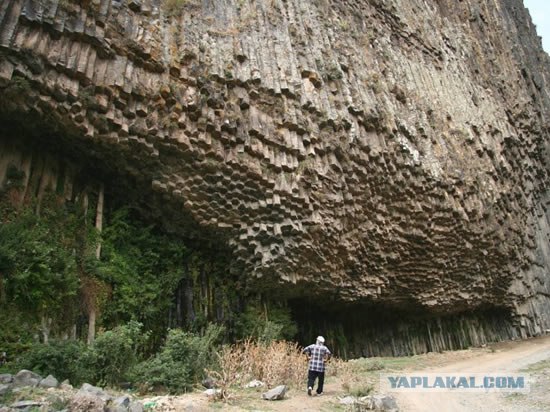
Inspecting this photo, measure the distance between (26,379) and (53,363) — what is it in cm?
96

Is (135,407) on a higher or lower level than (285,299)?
lower

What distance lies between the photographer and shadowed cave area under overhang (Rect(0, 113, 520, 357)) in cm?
1024

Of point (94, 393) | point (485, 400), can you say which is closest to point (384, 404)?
point (485, 400)

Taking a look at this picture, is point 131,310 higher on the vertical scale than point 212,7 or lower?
lower

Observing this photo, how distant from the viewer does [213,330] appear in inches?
433

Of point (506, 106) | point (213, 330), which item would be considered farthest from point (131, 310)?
point (506, 106)

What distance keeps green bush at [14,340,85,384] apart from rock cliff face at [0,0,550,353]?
414cm

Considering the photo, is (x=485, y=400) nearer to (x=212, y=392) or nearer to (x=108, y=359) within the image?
(x=212, y=392)

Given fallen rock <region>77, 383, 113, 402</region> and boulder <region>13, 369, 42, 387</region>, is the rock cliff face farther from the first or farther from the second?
fallen rock <region>77, 383, 113, 402</region>

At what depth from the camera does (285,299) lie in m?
14.0

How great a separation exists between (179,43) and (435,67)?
34.8 ft

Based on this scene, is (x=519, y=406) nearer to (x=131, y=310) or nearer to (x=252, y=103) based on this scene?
(x=131, y=310)

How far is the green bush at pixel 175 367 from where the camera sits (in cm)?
789

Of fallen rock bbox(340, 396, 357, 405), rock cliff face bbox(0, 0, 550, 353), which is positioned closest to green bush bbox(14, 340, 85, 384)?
fallen rock bbox(340, 396, 357, 405)
